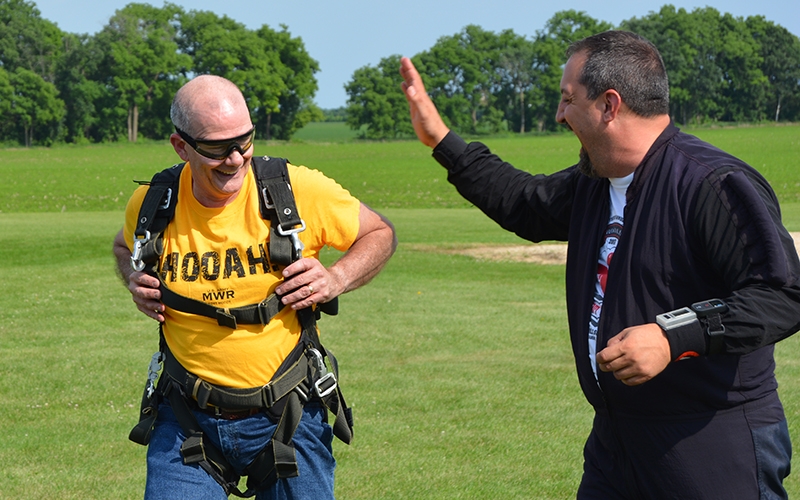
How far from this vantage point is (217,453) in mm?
3883

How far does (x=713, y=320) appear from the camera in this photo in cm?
299

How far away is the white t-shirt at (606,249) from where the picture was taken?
11.4 ft

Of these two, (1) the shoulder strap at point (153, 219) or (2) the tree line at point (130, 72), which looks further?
(2) the tree line at point (130, 72)

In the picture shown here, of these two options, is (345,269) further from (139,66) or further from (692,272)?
(139,66)

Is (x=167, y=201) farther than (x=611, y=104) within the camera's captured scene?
Yes

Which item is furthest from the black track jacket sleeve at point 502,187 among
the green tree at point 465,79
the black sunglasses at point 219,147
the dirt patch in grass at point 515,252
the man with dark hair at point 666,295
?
the green tree at point 465,79

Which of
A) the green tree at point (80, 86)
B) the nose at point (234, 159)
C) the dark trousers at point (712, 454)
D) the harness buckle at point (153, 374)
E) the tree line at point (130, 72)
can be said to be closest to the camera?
the dark trousers at point (712, 454)

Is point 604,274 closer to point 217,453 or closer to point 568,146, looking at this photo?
point 217,453

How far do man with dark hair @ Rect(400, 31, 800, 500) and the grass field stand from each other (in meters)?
→ 2.88

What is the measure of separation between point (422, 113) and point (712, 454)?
1.95m

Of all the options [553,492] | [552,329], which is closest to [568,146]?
[552,329]

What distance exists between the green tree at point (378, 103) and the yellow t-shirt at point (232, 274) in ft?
412

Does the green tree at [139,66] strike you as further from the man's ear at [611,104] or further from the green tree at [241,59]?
the man's ear at [611,104]

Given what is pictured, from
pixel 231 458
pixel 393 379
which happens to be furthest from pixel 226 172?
pixel 393 379
